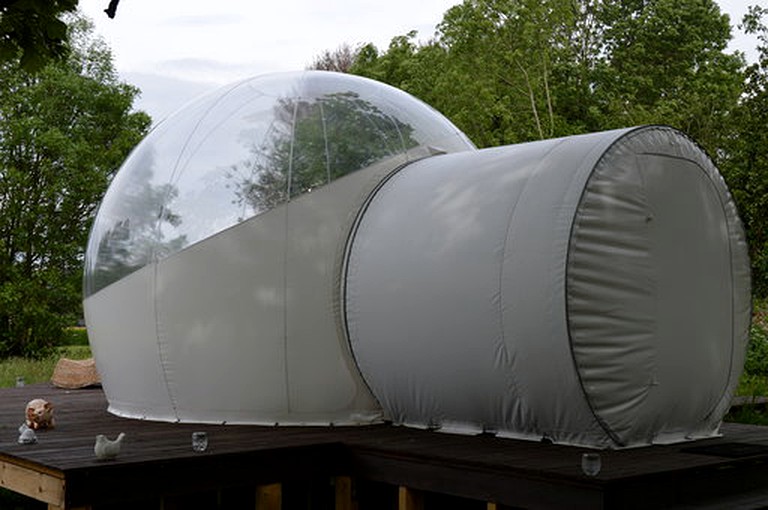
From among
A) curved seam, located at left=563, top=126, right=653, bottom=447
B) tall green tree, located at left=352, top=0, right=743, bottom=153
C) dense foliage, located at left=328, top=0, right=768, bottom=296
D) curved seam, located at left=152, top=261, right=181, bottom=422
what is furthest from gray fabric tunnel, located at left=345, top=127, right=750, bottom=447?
tall green tree, located at left=352, top=0, right=743, bottom=153

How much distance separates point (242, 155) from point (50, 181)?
1456 cm

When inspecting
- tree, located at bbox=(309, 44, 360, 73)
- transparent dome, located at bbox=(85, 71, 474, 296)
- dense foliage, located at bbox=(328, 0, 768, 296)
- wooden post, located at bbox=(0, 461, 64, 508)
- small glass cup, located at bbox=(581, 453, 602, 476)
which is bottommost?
wooden post, located at bbox=(0, 461, 64, 508)

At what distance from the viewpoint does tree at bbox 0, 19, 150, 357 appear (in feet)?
63.2

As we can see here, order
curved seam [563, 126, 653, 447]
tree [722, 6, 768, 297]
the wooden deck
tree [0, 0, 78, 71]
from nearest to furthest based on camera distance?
1. tree [0, 0, 78, 71]
2. the wooden deck
3. curved seam [563, 126, 653, 447]
4. tree [722, 6, 768, 297]

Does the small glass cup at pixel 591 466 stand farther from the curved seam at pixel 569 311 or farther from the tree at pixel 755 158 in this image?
the tree at pixel 755 158

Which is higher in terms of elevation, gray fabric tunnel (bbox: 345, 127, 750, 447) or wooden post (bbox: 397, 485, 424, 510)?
gray fabric tunnel (bbox: 345, 127, 750, 447)

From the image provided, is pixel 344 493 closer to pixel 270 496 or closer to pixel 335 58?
pixel 270 496

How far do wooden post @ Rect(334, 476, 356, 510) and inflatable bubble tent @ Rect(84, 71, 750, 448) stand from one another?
777 millimetres

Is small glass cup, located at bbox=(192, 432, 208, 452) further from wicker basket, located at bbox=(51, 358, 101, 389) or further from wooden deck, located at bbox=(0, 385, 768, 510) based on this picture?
wicker basket, located at bbox=(51, 358, 101, 389)

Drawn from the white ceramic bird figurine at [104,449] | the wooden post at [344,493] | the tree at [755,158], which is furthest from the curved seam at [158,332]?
the tree at [755,158]

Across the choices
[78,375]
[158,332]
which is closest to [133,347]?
[158,332]

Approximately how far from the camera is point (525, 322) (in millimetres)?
5793

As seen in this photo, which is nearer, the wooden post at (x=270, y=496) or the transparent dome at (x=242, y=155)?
the wooden post at (x=270, y=496)

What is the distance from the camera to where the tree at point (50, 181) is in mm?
19266
